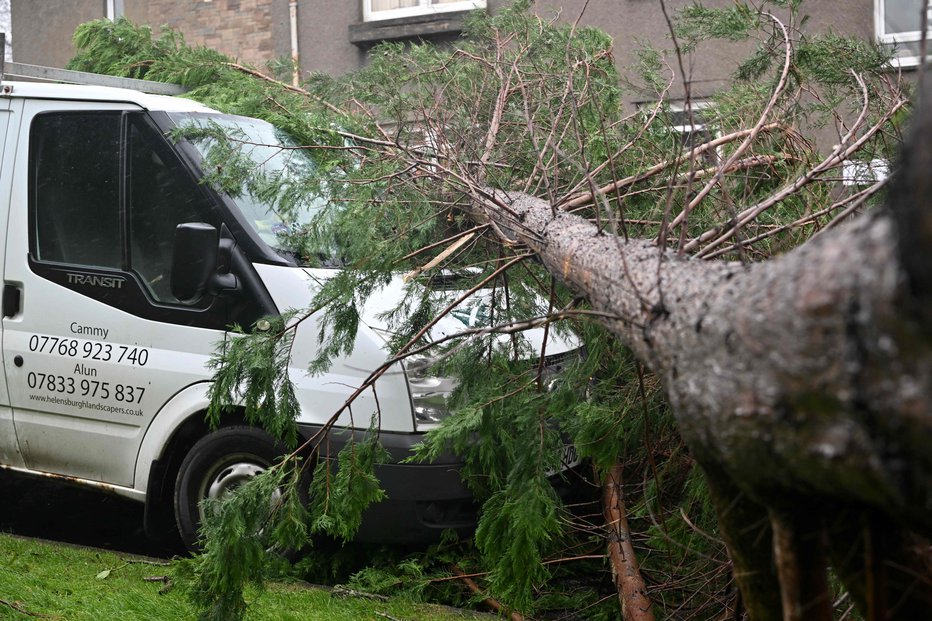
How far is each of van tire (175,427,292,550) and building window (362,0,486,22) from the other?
9049 millimetres

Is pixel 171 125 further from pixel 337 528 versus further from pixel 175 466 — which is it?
pixel 337 528

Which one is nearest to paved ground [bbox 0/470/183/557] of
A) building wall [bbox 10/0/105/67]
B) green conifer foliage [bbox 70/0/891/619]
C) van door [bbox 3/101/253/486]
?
van door [bbox 3/101/253/486]

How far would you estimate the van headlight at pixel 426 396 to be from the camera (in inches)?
171

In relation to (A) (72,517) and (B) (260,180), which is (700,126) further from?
(A) (72,517)

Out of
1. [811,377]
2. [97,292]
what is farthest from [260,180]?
[811,377]

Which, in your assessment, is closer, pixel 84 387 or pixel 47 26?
pixel 84 387

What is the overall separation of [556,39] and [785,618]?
3.90m

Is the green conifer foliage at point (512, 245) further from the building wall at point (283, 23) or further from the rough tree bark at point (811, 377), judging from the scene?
the building wall at point (283, 23)

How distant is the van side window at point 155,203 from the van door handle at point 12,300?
0.69 m

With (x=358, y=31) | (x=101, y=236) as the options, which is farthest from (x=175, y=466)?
(x=358, y=31)

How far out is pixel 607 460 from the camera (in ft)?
11.4

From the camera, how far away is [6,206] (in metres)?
5.17

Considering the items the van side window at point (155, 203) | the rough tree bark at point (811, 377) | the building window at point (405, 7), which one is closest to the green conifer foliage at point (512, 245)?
the van side window at point (155, 203)

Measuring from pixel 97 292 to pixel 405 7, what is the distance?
9140mm
